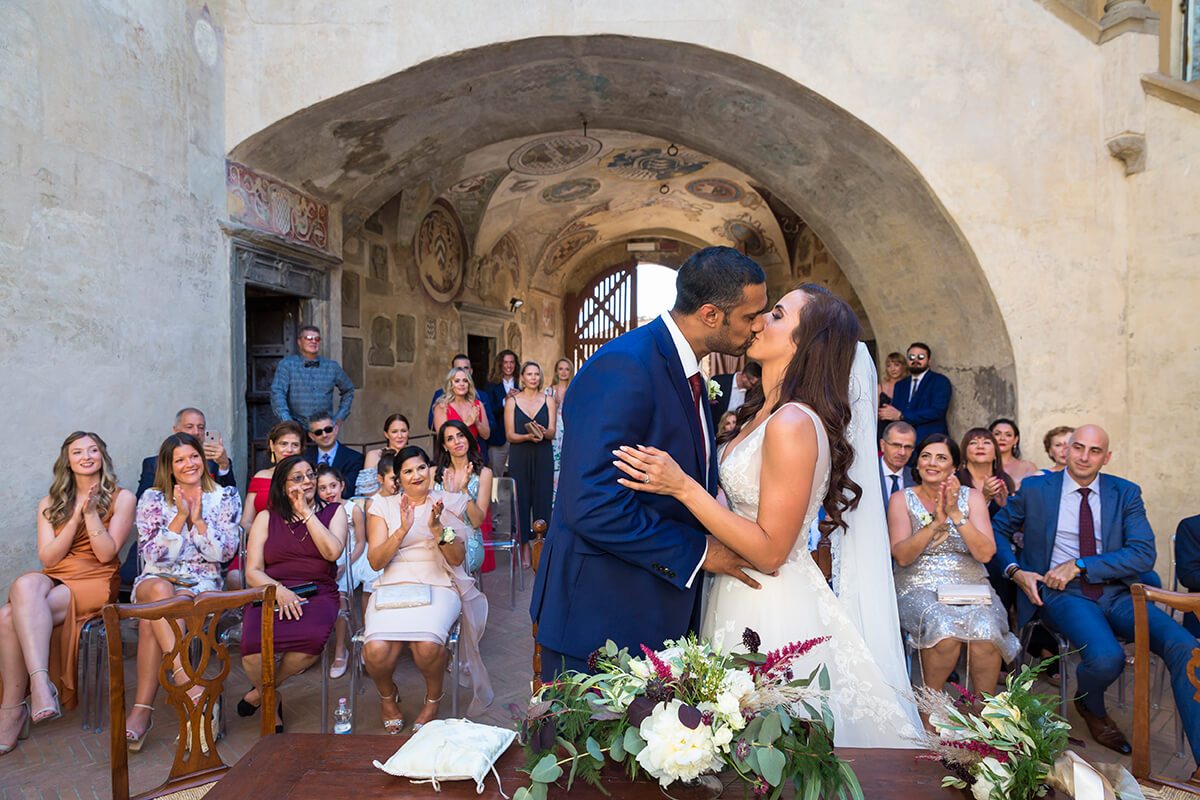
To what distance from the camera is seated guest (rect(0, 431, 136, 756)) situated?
3.50m

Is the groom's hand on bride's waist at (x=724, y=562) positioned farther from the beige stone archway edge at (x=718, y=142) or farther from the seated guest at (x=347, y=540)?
the beige stone archway edge at (x=718, y=142)

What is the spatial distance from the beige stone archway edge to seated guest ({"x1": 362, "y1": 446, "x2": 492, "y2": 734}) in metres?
4.19

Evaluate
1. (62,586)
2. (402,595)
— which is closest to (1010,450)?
(402,595)

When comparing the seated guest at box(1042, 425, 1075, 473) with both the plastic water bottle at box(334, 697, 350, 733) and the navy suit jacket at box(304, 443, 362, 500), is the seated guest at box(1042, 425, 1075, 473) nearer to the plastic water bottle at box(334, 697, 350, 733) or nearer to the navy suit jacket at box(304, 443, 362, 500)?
the plastic water bottle at box(334, 697, 350, 733)

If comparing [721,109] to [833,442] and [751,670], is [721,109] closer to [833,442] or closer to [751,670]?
[833,442]

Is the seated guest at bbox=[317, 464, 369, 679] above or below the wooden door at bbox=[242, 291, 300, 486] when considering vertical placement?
below

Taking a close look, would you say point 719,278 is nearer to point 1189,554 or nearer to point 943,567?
point 943,567

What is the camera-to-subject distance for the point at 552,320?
17625 mm

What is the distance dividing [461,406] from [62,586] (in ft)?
11.3

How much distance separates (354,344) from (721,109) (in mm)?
5609

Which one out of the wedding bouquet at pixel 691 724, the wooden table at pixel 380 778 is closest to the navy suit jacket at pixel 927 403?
the wooden table at pixel 380 778

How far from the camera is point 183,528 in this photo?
155 inches

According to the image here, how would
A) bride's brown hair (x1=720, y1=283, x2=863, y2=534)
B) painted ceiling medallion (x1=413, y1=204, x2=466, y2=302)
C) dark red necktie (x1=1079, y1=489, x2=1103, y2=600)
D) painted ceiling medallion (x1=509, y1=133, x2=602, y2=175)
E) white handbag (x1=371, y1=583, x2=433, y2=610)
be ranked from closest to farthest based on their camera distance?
bride's brown hair (x1=720, y1=283, x2=863, y2=534) → white handbag (x1=371, y1=583, x2=433, y2=610) → dark red necktie (x1=1079, y1=489, x2=1103, y2=600) → painted ceiling medallion (x1=509, y1=133, x2=602, y2=175) → painted ceiling medallion (x1=413, y1=204, x2=466, y2=302)

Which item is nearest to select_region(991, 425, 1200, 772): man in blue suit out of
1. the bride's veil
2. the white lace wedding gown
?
the bride's veil
